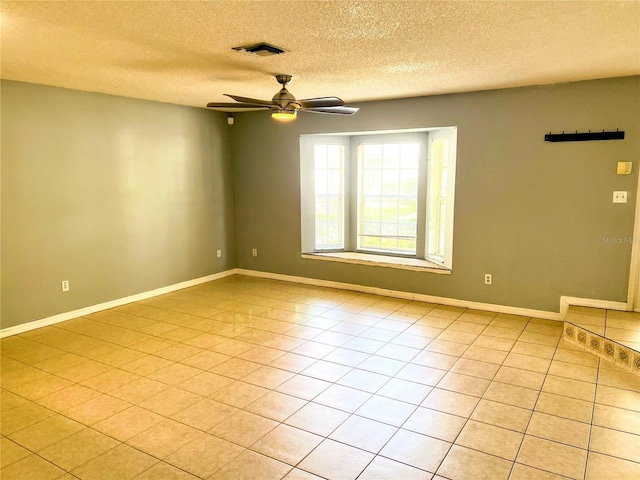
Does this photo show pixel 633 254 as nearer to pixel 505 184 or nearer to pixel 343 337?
pixel 505 184

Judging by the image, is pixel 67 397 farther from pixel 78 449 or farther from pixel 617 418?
pixel 617 418

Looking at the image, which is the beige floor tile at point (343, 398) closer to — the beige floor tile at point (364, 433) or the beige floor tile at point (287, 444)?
the beige floor tile at point (364, 433)

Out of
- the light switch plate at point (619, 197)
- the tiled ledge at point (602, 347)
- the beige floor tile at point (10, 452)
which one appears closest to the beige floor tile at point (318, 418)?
the beige floor tile at point (10, 452)

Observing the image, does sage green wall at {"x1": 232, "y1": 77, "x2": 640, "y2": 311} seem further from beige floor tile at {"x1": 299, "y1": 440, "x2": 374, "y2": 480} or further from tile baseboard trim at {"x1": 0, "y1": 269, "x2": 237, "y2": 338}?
beige floor tile at {"x1": 299, "y1": 440, "x2": 374, "y2": 480}

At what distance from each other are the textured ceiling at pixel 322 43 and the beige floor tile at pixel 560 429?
8.06ft

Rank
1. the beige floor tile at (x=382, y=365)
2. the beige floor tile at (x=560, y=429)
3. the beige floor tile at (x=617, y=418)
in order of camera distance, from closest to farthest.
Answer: the beige floor tile at (x=560, y=429) < the beige floor tile at (x=617, y=418) < the beige floor tile at (x=382, y=365)

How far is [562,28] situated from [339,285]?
416 centimetres

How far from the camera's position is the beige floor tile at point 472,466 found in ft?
7.56

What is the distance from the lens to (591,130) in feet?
14.1

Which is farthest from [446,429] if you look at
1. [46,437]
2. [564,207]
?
[564,207]

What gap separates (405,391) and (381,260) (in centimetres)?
287

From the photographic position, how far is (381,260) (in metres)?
5.96

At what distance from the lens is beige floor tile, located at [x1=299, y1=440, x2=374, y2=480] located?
236cm

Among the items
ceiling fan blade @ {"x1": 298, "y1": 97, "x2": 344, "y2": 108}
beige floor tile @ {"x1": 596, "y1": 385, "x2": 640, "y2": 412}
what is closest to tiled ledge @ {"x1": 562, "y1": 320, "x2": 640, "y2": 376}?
beige floor tile @ {"x1": 596, "y1": 385, "x2": 640, "y2": 412}
